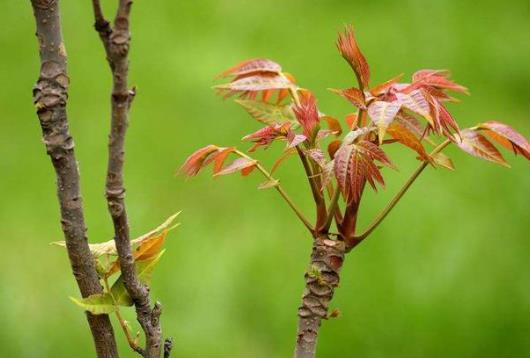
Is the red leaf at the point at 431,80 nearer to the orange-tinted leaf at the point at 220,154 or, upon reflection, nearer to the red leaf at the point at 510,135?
the red leaf at the point at 510,135

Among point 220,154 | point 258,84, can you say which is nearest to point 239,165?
point 220,154

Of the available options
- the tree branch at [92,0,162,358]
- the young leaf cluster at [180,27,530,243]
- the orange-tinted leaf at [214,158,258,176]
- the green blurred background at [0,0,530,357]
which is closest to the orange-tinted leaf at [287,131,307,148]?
the young leaf cluster at [180,27,530,243]

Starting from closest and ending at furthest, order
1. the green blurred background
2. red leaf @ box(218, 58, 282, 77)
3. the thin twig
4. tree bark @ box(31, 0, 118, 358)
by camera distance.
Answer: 1. tree bark @ box(31, 0, 118, 358)
2. the thin twig
3. red leaf @ box(218, 58, 282, 77)
4. the green blurred background

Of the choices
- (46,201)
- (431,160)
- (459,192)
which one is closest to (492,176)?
(459,192)

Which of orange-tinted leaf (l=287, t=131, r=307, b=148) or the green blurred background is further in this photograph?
the green blurred background

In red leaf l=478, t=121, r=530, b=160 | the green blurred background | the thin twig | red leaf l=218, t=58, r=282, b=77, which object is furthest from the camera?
the green blurred background

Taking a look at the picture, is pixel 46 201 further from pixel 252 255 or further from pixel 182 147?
pixel 252 255

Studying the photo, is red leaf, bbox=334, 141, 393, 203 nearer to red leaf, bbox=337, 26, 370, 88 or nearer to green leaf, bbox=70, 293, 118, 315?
red leaf, bbox=337, 26, 370, 88
